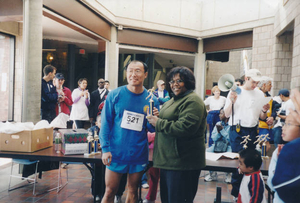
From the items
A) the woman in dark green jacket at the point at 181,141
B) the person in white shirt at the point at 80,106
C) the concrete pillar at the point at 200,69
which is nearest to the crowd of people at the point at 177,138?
the woman in dark green jacket at the point at 181,141

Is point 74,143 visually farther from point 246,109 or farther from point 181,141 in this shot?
point 246,109

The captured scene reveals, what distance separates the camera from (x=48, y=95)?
4.77 metres

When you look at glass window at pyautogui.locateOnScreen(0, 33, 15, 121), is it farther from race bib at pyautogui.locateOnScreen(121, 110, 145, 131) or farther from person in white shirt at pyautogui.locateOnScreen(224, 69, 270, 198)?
person in white shirt at pyautogui.locateOnScreen(224, 69, 270, 198)

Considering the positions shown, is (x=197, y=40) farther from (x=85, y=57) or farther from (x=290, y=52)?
(x=85, y=57)

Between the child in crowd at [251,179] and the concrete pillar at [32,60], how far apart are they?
12.3ft

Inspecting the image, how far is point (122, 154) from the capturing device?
2.40m

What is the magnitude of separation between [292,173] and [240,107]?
2236 mm

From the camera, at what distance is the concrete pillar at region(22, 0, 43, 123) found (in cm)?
470

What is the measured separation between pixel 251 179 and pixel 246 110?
1.08 m

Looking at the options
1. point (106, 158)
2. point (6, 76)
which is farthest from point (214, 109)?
point (6, 76)

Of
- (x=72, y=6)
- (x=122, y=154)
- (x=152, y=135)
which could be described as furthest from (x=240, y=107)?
(x=72, y=6)

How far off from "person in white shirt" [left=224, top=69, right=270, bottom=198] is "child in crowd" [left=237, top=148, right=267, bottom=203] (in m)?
0.76

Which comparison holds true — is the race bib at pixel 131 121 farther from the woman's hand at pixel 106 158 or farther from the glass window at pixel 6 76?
Result: the glass window at pixel 6 76

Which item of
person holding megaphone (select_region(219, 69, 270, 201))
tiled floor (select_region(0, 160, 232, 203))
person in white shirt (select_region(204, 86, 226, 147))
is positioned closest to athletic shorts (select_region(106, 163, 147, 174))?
tiled floor (select_region(0, 160, 232, 203))
